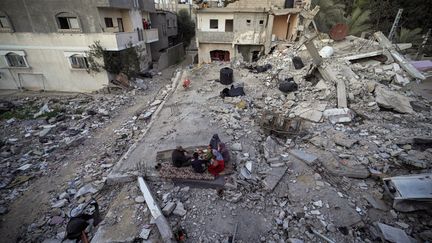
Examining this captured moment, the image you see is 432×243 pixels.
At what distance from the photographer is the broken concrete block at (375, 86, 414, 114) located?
26.0ft

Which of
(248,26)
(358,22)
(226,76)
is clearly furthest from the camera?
(358,22)

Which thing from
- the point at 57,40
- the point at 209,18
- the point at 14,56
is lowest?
the point at 14,56

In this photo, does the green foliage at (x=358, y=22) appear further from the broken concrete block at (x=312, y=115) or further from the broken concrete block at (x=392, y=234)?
the broken concrete block at (x=392, y=234)

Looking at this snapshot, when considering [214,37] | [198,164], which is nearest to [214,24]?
[214,37]

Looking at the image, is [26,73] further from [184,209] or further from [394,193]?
[394,193]

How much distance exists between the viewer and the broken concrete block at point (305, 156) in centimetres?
565

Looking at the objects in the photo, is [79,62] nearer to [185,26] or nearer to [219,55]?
[219,55]

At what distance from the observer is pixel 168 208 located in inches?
175

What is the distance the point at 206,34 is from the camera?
715 inches

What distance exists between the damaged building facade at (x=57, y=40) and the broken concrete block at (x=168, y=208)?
12.6m

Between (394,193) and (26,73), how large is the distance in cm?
2104

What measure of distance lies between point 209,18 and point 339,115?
14.7 m

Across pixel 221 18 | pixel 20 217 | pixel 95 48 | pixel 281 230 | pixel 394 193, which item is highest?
pixel 221 18

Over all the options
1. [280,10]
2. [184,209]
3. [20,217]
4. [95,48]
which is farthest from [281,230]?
[280,10]
